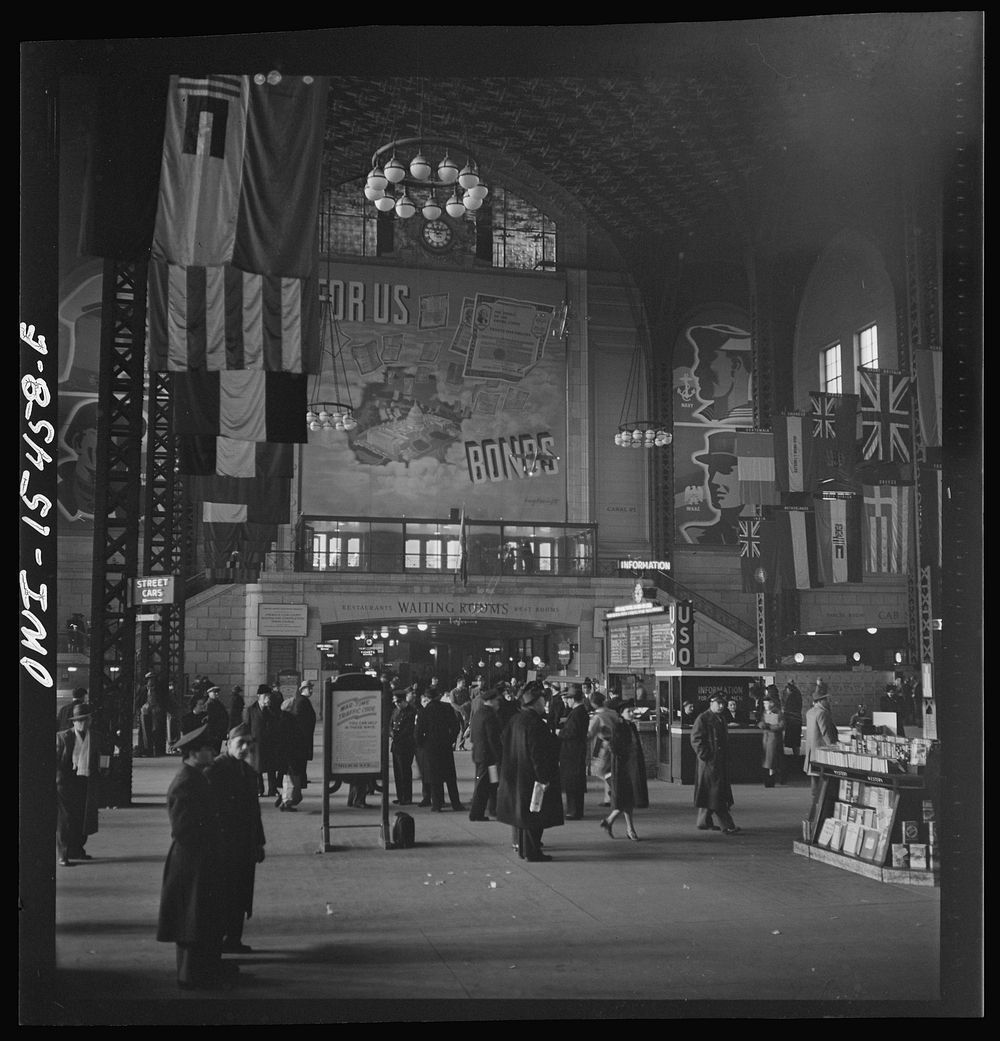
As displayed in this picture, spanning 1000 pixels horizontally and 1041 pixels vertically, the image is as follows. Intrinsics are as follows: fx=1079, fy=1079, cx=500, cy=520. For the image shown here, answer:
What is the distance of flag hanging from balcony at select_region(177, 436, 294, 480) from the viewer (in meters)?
10.2

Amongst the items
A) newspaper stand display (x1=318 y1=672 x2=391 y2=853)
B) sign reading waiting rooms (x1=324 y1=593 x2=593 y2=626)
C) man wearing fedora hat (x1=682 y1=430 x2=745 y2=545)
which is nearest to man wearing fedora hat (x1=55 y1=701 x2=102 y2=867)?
newspaper stand display (x1=318 y1=672 x2=391 y2=853)

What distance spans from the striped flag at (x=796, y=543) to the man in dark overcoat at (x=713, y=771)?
383 inches

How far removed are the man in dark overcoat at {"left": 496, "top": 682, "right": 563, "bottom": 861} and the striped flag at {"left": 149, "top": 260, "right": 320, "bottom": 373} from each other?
4.32 meters

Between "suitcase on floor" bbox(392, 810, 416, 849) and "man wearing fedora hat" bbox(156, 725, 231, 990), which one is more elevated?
"man wearing fedora hat" bbox(156, 725, 231, 990)

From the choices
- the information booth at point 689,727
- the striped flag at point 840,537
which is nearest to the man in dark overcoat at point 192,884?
the information booth at point 689,727

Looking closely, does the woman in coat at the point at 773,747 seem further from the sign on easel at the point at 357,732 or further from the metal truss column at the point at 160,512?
the metal truss column at the point at 160,512

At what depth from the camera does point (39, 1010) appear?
698 centimetres

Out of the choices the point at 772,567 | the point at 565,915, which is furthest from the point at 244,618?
the point at 565,915

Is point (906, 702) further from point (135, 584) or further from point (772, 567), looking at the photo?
point (135, 584)

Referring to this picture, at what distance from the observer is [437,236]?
35875mm

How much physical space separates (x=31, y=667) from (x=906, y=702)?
20335mm

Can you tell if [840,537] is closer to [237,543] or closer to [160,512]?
[160,512]

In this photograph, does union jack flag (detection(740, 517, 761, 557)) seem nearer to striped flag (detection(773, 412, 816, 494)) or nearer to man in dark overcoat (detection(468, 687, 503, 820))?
striped flag (detection(773, 412, 816, 494))

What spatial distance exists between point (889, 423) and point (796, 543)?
4.49 metres
